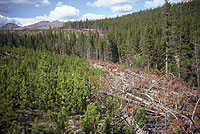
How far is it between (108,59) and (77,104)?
140ft

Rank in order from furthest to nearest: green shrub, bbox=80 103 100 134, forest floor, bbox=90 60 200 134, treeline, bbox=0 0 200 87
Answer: treeline, bbox=0 0 200 87
green shrub, bbox=80 103 100 134
forest floor, bbox=90 60 200 134

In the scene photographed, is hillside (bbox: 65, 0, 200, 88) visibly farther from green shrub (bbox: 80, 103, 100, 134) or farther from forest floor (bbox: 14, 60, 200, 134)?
green shrub (bbox: 80, 103, 100, 134)

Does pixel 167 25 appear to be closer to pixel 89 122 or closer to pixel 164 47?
pixel 164 47

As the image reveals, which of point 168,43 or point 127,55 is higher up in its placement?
point 168,43

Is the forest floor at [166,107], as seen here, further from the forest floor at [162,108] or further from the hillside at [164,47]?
the hillside at [164,47]

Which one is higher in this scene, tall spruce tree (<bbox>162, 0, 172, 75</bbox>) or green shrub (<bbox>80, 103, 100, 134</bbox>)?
tall spruce tree (<bbox>162, 0, 172, 75</bbox>)

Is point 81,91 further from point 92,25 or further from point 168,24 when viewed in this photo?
point 92,25

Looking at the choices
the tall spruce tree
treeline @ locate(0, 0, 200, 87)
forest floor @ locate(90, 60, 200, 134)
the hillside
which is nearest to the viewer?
forest floor @ locate(90, 60, 200, 134)

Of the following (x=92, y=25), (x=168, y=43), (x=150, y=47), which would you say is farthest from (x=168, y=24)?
(x=92, y=25)

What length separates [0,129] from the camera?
13.1 ft

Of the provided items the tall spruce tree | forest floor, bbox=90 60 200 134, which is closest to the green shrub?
forest floor, bbox=90 60 200 134

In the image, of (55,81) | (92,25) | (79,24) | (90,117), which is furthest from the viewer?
(79,24)

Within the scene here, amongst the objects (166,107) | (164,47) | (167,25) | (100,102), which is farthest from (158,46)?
(166,107)

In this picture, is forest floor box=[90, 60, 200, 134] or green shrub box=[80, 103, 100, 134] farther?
green shrub box=[80, 103, 100, 134]
